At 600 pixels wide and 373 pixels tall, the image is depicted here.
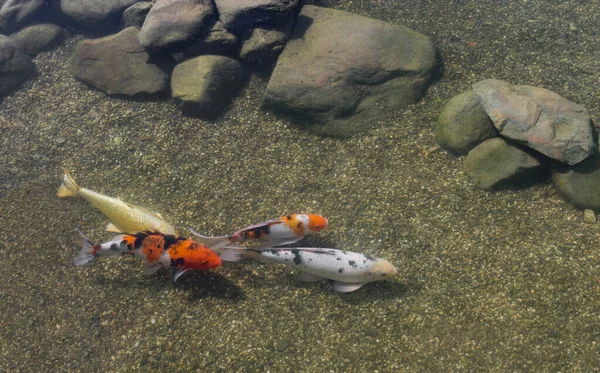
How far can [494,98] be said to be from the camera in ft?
15.4

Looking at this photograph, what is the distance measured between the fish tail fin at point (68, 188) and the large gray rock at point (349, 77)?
2.48m

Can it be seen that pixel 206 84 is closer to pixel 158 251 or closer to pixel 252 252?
pixel 158 251

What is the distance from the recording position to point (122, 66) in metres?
6.18

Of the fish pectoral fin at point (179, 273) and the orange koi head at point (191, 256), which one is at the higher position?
the orange koi head at point (191, 256)

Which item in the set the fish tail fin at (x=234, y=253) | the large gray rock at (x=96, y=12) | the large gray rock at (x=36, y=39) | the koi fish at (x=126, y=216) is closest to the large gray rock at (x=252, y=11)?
the large gray rock at (x=96, y=12)

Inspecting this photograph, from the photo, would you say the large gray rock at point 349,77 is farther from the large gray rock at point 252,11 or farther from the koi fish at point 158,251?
the koi fish at point 158,251

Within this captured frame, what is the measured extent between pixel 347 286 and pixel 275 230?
2.85 ft

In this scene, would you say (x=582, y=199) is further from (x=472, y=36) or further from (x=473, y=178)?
(x=472, y=36)

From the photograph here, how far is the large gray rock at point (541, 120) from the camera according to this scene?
168 inches

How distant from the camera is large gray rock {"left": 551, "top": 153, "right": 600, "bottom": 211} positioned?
4.21 m

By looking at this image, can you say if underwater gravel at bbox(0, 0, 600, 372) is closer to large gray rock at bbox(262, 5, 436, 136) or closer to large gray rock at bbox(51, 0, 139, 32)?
large gray rock at bbox(262, 5, 436, 136)

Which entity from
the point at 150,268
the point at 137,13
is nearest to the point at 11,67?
the point at 137,13

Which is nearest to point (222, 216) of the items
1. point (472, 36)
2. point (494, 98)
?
point (494, 98)

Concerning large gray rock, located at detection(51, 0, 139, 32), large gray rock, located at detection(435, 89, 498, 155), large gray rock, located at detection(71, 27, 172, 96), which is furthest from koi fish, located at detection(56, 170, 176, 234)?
large gray rock, located at detection(51, 0, 139, 32)
